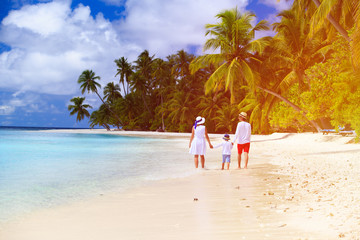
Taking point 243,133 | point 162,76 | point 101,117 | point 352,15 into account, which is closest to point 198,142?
point 243,133

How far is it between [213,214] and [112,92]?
5063 cm

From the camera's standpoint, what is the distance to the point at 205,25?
2155 centimetres

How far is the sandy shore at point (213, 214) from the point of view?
2.94 m

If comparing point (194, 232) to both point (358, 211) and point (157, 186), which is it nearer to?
point (358, 211)

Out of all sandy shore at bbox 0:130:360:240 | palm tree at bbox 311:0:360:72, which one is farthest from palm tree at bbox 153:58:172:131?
sandy shore at bbox 0:130:360:240

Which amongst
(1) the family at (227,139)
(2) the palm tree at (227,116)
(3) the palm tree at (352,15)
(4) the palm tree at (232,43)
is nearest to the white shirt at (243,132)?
(1) the family at (227,139)

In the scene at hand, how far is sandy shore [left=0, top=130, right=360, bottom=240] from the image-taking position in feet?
9.66

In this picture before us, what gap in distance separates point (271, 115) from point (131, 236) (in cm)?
2172

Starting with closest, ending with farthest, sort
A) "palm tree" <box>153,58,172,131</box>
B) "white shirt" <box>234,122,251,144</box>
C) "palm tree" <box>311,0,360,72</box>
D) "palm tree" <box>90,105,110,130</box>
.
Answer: "white shirt" <box>234,122,251,144</box> < "palm tree" <box>311,0,360,72</box> < "palm tree" <box>153,58,172,131</box> < "palm tree" <box>90,105,110,130</box>

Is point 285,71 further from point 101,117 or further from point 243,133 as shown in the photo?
point 101,117

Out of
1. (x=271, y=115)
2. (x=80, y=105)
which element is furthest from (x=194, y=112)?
(x=80, y=105)

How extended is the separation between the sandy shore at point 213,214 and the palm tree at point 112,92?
48289mm

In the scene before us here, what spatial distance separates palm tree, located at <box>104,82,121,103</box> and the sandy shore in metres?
48.3

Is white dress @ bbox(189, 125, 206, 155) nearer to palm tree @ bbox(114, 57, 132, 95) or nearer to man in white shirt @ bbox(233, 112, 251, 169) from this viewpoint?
man in white shirt @ bbox(233, 112, 251, 169)
